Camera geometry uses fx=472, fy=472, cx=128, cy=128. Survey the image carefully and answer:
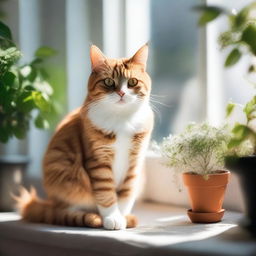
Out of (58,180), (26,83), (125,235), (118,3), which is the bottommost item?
(125,235)

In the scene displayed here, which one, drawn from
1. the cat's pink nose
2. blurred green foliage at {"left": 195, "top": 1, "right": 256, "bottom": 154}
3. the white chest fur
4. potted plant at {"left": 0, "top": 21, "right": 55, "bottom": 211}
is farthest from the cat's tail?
blurred green foliage at {"left": 195, "top": 1, "right": 256, "bottom": 154}

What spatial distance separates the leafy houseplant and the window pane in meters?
0.52

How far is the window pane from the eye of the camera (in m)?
1.85

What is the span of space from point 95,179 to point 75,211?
0.43 ft

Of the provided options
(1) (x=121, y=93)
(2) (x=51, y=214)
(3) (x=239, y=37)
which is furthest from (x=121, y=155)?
(3) (x=239, y=37)

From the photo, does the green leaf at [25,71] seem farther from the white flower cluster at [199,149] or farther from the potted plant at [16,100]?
the white flower cluster at [199,149]

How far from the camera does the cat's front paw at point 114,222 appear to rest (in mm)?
1419

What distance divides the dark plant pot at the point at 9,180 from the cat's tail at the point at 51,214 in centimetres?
25

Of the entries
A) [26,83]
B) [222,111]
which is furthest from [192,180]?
[26,83]

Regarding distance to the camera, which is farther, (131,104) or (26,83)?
(26,83)

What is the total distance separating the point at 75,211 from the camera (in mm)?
1518

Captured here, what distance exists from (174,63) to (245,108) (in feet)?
2.11

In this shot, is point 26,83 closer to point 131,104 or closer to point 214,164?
point 131,104

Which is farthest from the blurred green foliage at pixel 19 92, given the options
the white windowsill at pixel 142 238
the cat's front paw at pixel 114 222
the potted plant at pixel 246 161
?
the potted plant at pixel 246 161
